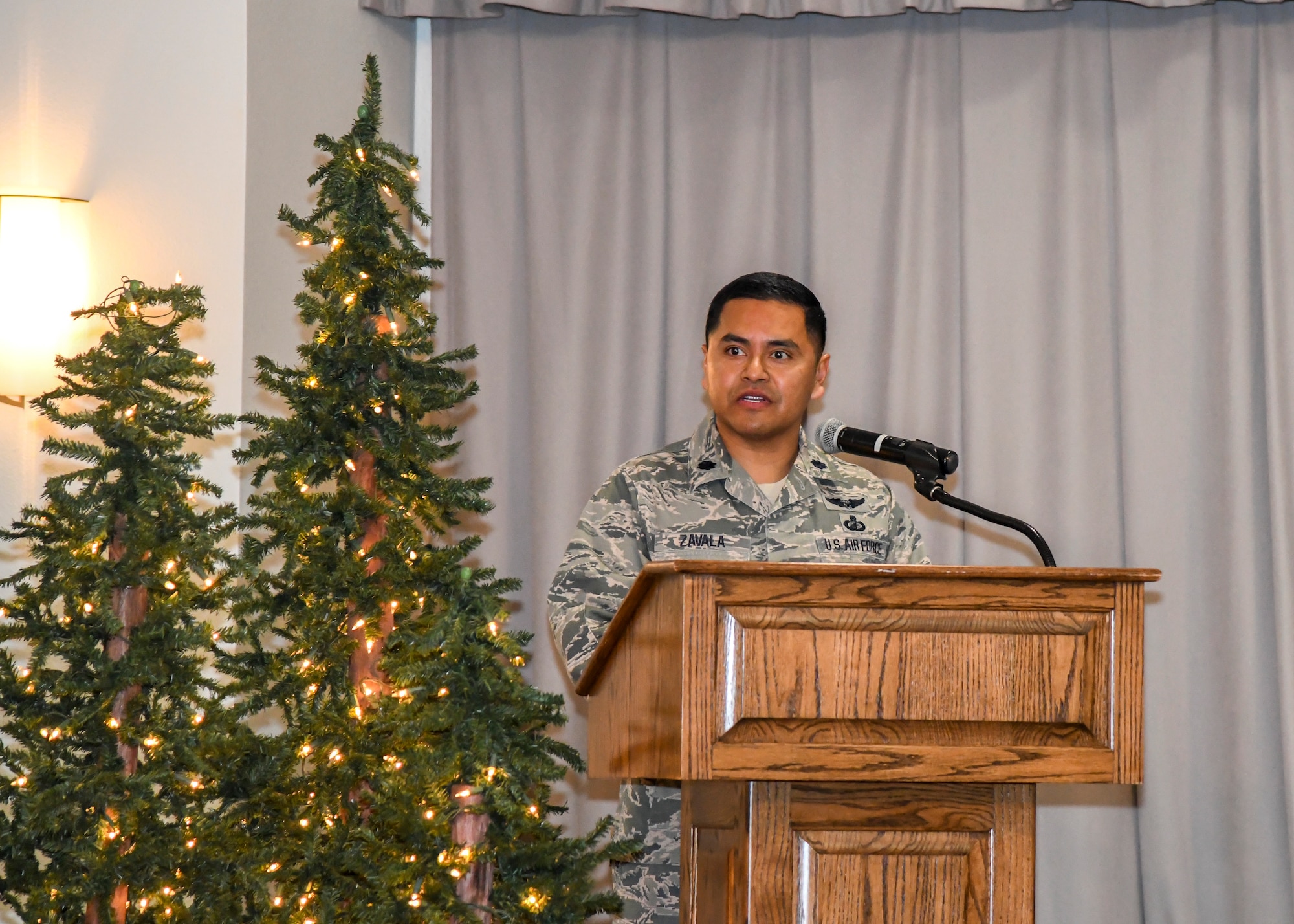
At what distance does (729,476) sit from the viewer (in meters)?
2.34

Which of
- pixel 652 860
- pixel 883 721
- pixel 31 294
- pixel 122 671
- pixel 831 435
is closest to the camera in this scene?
pixel 883 721

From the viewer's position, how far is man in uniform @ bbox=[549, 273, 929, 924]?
222cm

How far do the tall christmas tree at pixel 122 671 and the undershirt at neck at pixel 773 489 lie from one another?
98 centimetres

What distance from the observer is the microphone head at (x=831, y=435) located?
1.97 metres

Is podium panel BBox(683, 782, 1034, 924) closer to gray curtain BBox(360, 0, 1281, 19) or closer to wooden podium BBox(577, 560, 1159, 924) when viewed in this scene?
wooden podium BBox(577, 560, 1159, 924)

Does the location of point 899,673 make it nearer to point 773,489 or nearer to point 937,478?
point 937,478

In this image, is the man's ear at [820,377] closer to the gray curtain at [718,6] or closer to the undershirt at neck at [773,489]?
the undershirt at neck at [773,489]

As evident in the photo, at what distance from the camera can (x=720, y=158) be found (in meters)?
3.47

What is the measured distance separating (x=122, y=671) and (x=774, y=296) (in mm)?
1383

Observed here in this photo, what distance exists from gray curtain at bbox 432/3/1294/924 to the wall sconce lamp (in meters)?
1.01

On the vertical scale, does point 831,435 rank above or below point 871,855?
above

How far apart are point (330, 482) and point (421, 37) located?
1.49 metres

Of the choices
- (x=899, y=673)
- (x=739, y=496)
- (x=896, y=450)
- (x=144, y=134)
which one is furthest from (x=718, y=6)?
(x=899, y=673)

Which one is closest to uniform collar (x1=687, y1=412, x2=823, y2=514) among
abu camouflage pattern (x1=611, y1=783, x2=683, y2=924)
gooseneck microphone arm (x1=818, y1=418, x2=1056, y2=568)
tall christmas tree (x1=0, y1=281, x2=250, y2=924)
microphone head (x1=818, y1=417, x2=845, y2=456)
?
microphone head (x1=818, y1=417, x2=845, y2=456)
